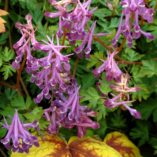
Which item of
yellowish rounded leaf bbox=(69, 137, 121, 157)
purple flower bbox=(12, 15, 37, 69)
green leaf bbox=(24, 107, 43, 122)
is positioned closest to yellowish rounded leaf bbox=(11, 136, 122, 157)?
yellowish rounded leaf bbox=(69, 137, 121, 157)

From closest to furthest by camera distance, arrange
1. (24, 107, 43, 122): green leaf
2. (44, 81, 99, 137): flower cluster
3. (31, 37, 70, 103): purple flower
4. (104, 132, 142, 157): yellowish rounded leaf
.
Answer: (31, 37, 70, 103): purple flower, (44, 81, 99, 137): flower cluster, (24, 107, 43, 122): green leaf, (104, 132, 142, 157): yellowish rounded leaf

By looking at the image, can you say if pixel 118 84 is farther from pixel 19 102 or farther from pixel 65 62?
pixel 19 102

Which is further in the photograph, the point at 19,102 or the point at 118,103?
the point at 19,102

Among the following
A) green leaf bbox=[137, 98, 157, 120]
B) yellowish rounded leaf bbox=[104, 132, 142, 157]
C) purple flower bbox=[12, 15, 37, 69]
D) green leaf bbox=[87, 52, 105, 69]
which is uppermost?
purple flower bbox=[12, 15, 37, 69]

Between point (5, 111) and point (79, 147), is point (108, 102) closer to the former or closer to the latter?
point (79, 147)

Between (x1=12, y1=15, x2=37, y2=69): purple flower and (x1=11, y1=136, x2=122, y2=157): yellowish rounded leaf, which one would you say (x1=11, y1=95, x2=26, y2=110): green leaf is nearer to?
(x1=11, y1=136, x2=122, y2=157): yellowish rounded leaf

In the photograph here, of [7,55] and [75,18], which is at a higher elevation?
[75,18]

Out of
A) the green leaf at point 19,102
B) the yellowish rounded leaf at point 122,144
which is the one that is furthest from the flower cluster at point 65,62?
the yellowish rounded leaf at point 122,144

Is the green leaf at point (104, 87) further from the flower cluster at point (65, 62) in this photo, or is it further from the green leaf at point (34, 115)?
the green leaf at point (34, 115)

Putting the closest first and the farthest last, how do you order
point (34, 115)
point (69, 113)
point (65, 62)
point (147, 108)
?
point (65, 62)
point (69, 113)
point (34, 115)
point (147, 108)

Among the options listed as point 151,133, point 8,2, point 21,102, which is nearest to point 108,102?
point 21,102

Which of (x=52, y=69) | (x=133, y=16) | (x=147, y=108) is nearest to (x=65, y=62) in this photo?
(x=52, y=69)
